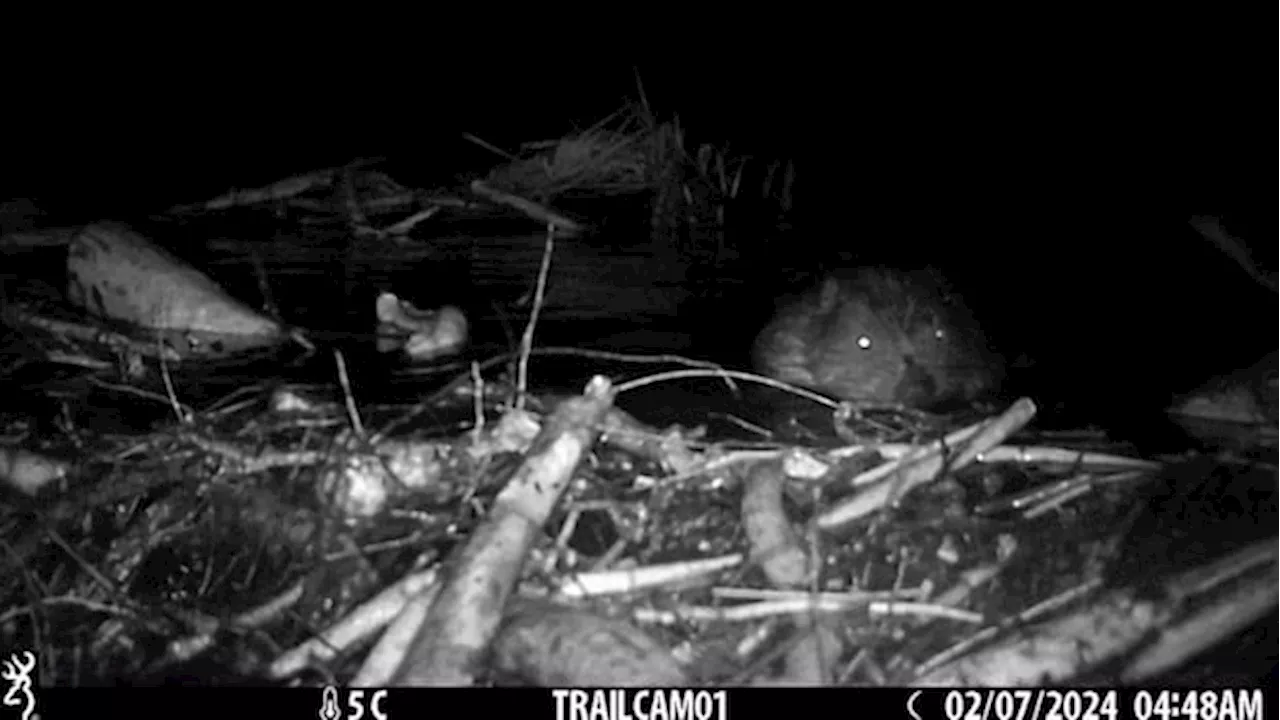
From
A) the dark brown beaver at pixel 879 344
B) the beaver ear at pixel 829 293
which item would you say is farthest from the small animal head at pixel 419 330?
the beaver ear at pixel 829 293

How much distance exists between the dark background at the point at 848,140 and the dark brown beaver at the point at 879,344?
1335 mm

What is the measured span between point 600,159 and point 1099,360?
4070mm

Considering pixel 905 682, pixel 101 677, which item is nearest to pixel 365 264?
pixel 101 677

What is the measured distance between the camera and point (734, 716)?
2.41m

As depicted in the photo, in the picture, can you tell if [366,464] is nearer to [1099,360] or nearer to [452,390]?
[452,390]

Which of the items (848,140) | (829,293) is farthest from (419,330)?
(848,140)

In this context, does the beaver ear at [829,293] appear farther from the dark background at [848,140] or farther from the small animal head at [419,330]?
the dark background at [848,140]

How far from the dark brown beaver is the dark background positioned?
133 centimetres

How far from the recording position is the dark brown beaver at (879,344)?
4.03 metres

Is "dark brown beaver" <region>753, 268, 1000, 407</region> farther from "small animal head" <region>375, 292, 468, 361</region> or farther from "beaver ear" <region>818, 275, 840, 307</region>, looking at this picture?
"small animal head" <region>375, 292, 468, 361</region>

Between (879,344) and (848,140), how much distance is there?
4.72m

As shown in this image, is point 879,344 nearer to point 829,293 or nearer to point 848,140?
point 829,293

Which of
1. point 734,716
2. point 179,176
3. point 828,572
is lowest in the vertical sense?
point 734,716

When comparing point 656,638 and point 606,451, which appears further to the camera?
point 606,451
